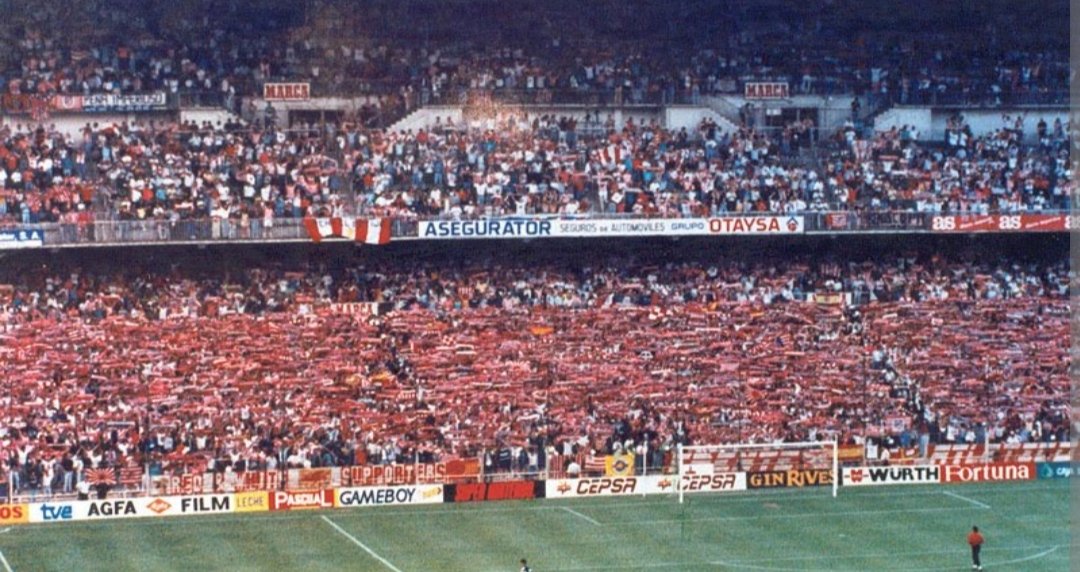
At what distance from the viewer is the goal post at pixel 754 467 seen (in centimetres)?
4147

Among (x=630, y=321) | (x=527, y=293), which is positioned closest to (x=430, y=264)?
(x=527, y=293)

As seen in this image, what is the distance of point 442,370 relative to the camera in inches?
1811

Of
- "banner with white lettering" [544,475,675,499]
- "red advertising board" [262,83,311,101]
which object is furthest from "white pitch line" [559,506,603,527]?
"red advertising board" [262,83,311,101]

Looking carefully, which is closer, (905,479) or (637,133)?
(905,479)

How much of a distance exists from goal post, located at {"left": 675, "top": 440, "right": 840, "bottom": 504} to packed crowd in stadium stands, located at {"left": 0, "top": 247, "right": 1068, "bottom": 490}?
99 centimetres

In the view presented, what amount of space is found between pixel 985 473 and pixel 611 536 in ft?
37.3

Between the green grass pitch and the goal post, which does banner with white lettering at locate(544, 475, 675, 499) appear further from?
the green grass pitch

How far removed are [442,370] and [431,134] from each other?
9481 millimetres

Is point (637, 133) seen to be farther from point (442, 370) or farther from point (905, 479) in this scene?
point (905, 479)

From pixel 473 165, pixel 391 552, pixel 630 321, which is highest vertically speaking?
pixel 473 165

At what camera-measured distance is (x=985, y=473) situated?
42875 millimetres

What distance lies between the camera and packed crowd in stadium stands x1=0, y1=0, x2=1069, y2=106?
53.3 meters

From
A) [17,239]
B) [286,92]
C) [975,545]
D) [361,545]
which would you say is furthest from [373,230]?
[975,545]

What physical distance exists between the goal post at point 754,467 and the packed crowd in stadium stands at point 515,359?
0.99 meters
